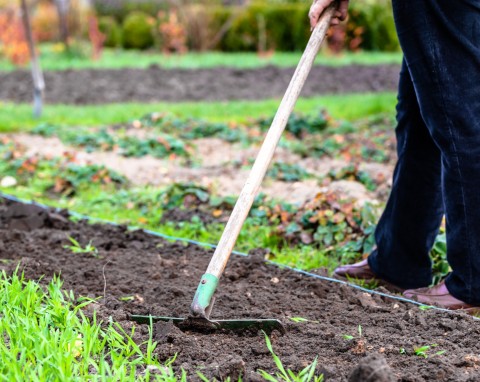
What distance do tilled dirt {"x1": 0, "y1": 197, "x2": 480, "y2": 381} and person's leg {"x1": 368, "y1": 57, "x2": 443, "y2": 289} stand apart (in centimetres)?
26

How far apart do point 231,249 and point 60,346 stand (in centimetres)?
69

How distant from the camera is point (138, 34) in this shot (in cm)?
1912

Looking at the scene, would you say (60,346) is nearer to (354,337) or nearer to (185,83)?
(354,337)

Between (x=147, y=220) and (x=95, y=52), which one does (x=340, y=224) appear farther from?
(x=95, y=52)

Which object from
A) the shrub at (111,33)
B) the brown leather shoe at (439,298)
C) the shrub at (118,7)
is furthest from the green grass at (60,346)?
the shrub at (118,7)

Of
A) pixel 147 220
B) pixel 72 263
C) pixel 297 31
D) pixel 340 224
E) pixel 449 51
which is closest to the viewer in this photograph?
pixel 449 51

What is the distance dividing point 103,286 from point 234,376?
3.65ft

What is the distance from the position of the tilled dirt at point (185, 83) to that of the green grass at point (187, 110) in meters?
0.76

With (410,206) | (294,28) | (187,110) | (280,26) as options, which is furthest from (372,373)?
(280,26)

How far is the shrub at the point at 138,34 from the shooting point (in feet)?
62.5

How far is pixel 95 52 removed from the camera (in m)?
14.2

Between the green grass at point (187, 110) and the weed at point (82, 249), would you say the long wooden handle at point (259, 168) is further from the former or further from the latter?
the green grass at point (187, 110)

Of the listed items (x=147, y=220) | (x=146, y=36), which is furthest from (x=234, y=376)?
(x=146, y=36)

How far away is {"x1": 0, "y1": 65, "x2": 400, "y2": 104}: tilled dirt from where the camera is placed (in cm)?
983
